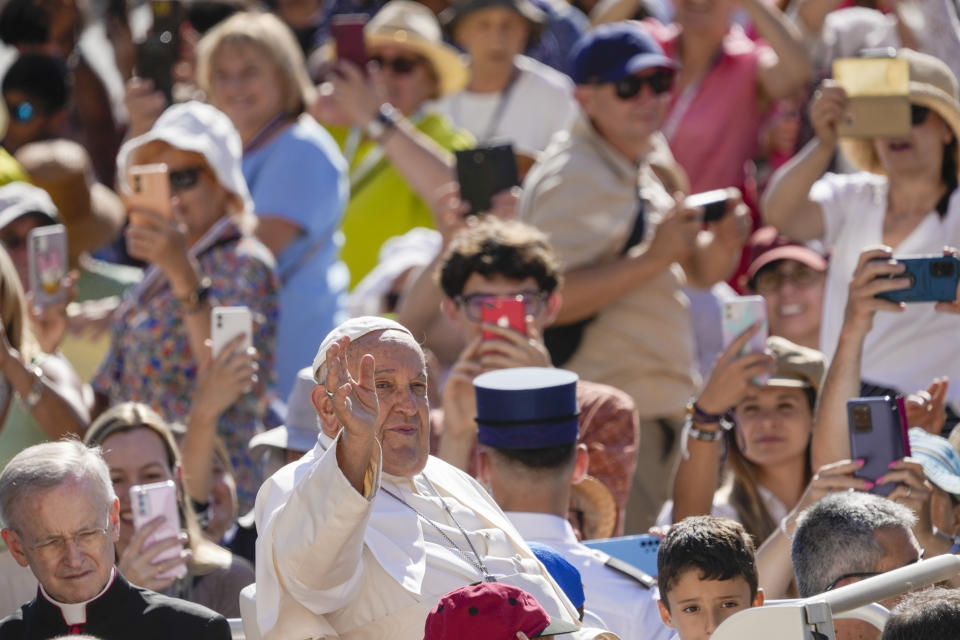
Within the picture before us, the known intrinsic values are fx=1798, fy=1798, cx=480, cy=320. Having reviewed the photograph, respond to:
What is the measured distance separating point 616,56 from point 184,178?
172 centimetres

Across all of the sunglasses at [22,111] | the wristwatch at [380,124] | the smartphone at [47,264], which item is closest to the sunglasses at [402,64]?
the wristwatch at [380,124]

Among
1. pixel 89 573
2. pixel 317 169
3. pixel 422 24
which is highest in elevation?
pixel 422 24

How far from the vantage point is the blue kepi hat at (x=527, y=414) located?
16.0 feet

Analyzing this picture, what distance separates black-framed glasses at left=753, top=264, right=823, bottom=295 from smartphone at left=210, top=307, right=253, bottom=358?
94.8 inches

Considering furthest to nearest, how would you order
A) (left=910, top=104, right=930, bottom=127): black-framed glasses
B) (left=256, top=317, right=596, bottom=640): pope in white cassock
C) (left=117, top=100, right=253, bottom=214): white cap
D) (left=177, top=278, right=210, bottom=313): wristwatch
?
(left=117, top=100, right=253, bottom=214): white cap
(left=177, top=278, right=210, bottom=313): wristwatch
(left=910, top=104, right=930, bottom=127): black-framed glasses
(left=256, top=317, right=596, bottom=640): pope in white cassock

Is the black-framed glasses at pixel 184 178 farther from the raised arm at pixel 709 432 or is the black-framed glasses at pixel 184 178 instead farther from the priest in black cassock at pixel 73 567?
the priest in black cassock at pixel 73 567

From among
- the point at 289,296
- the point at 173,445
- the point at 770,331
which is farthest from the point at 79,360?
the point at 770,331

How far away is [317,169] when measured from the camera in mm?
7523

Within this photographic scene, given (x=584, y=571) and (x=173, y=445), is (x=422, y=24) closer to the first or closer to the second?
(x=173, y=445)

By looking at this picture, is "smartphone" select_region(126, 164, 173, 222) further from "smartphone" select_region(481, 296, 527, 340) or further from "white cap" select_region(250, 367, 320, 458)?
"smartphone" select_region(481, 296, 527, 340)

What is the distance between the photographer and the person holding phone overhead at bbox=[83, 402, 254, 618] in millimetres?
5082

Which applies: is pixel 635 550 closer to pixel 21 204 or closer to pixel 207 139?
pixel 207 139

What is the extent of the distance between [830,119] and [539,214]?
113 cm

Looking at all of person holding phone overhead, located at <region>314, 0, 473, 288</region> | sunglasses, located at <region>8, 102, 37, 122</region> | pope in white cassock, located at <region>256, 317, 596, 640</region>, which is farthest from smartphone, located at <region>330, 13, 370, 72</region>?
pope in white cassock, located at <region>256, 317, 596, 640</region>
